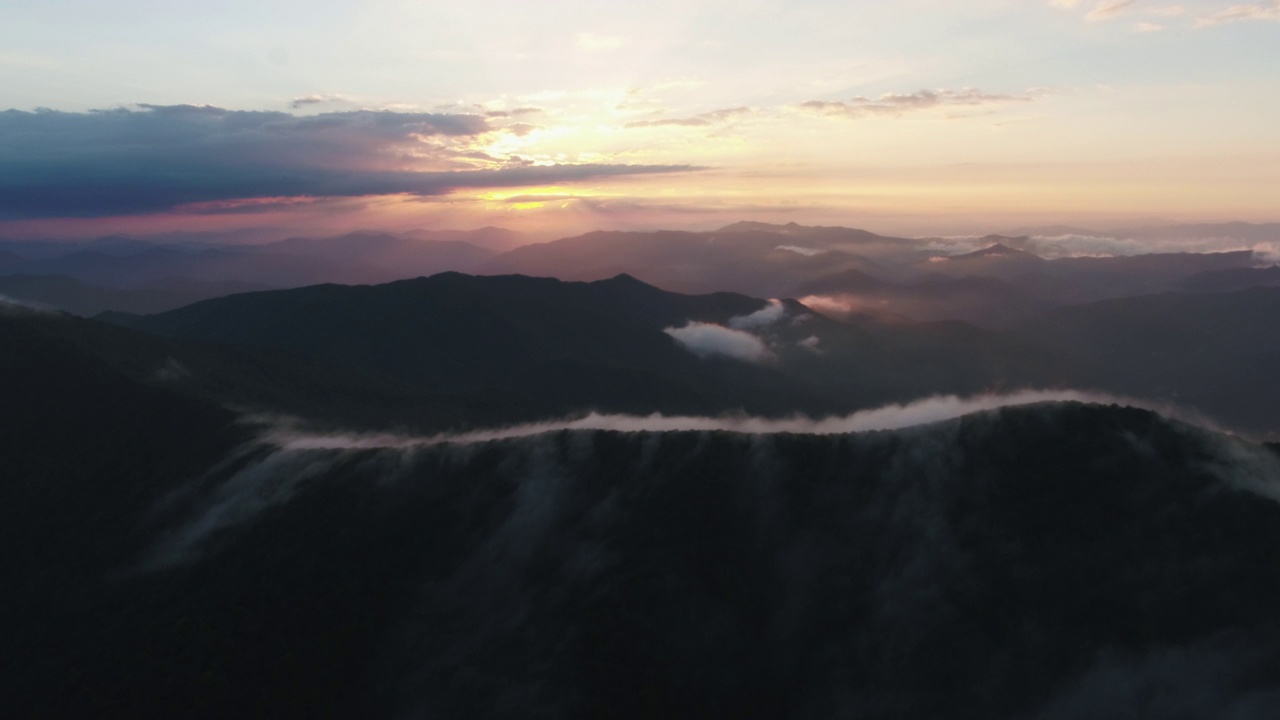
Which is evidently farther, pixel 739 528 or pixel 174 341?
pixel 174 341

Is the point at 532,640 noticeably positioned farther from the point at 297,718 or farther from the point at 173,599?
the point at 173,599

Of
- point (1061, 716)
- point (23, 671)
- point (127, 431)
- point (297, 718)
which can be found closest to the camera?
point (1061, 716)

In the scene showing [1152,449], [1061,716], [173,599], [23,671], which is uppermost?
[1152,449]

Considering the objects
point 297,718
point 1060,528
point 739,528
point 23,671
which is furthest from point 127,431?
point 1060,528

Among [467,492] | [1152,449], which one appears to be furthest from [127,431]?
[1152,449]

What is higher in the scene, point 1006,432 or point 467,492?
point 1006,432

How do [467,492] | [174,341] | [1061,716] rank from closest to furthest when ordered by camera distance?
[1061,716]
[467,492]
[174,341]
